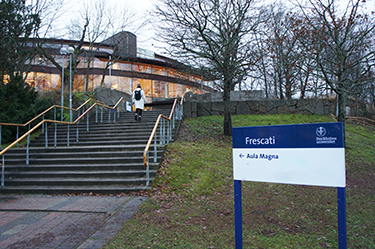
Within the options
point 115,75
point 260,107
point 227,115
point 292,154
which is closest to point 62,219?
point 292,154

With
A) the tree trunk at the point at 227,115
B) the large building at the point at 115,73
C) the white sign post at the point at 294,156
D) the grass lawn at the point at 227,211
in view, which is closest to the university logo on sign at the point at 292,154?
the white sign post at the point at 294,156

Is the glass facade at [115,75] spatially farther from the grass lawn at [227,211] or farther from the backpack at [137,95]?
the grass lawn at [227,211]

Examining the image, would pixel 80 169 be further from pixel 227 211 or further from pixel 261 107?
pixel 261 107

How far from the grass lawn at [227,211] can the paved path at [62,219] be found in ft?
1.05

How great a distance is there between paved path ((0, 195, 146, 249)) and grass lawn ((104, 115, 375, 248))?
12.6 inches

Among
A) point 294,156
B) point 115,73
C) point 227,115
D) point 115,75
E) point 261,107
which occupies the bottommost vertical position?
point 294,156

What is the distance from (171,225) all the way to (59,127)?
935 cm

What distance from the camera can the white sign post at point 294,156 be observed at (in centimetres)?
234

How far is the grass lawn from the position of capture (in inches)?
134

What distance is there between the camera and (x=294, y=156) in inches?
99.8

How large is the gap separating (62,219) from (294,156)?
387cm

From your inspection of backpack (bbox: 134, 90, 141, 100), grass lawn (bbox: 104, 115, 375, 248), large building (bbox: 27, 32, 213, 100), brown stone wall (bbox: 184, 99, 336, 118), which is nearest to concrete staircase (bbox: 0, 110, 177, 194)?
grass lawn (bbox: 104, 115, 375, 248)

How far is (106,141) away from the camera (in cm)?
930

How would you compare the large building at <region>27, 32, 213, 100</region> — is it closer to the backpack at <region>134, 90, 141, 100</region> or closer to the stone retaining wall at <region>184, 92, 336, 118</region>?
the stone retaining wall at <region>184, 92, 336, 118</region>
